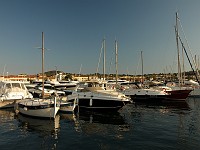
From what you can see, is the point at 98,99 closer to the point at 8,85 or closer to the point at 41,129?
the point at 41,129

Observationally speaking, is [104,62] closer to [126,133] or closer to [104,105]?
[104,105]

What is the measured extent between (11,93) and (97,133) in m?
17.0

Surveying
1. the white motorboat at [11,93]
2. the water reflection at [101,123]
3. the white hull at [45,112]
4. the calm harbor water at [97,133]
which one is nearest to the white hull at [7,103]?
the white motorboat at [11,93]

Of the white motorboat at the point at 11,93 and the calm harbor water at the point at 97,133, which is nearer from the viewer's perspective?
the calm harbor water at the point at 97,133

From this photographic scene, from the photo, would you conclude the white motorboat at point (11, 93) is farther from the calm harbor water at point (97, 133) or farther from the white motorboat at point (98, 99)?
the white motorboat at point (98, 99)

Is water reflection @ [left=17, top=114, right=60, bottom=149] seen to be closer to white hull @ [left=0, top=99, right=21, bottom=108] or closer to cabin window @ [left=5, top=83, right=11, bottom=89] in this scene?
white hull @ [left=0, top=99, right=21, bottom=108]

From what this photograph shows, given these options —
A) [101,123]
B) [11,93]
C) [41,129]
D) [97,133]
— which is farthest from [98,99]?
[11,93]

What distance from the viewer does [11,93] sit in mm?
28953

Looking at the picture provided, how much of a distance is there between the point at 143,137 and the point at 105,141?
2868 mm

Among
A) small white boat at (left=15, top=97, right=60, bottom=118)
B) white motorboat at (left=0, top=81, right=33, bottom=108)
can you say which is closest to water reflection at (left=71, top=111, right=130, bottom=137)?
small white boat at (left=15, top=97, right=60, bottom=118)

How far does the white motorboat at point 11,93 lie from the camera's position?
1115 inches

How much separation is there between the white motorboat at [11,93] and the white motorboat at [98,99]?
22.9 feet

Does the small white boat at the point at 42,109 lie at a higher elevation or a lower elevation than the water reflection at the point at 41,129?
higher

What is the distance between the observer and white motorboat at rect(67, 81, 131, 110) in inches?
1006
